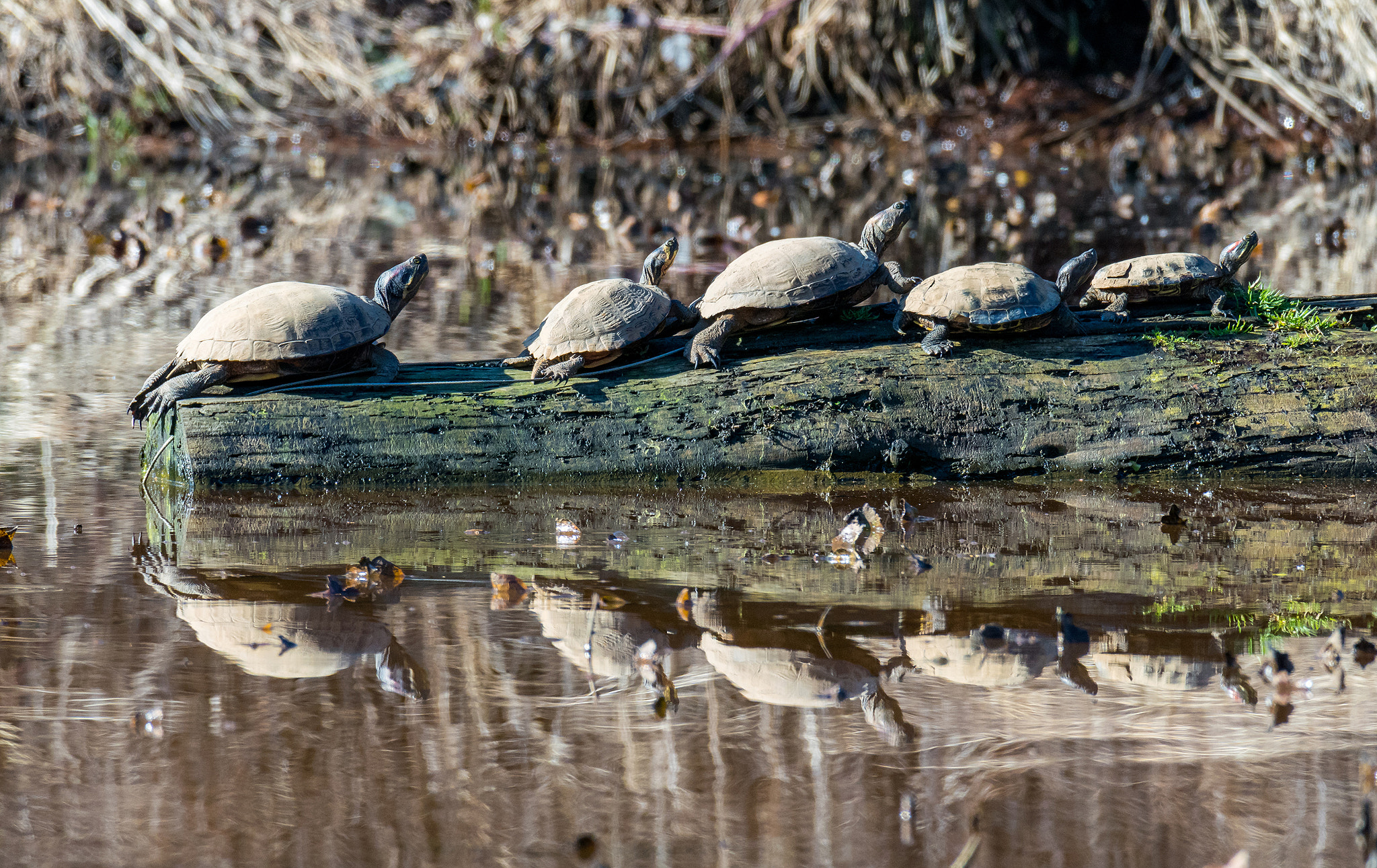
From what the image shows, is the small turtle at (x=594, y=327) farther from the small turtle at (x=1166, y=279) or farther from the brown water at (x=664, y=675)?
the small turtle at (x=1166, y=279)

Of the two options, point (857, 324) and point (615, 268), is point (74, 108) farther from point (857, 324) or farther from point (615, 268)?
point (857, 324)

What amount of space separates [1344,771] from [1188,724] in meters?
0.33

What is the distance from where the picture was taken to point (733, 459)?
197 inches

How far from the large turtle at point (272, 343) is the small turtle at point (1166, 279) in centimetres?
297

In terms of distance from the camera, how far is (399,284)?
5.38 meters

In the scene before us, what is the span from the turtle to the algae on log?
197 mm

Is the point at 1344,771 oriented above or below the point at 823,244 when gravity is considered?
below

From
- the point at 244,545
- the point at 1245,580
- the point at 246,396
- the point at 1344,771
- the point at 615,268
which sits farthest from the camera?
the point at 615,268

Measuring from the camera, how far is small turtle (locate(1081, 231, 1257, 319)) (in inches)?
206

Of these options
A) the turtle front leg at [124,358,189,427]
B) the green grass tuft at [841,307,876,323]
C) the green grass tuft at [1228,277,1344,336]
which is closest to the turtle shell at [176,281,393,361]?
the turtle front leg at [124,358,189,427]

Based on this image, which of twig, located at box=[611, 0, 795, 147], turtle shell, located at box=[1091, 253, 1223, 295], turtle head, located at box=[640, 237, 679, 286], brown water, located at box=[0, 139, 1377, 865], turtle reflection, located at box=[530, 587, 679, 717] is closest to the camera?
brown water, located at box=[0, 139, 1377, 865]

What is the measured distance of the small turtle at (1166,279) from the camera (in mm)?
5238

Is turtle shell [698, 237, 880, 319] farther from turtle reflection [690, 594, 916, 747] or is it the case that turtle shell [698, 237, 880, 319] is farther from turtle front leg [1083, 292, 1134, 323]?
turtle reflection [690, 594, 916, 747]

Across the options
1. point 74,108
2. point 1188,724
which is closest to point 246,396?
point 1188,724
